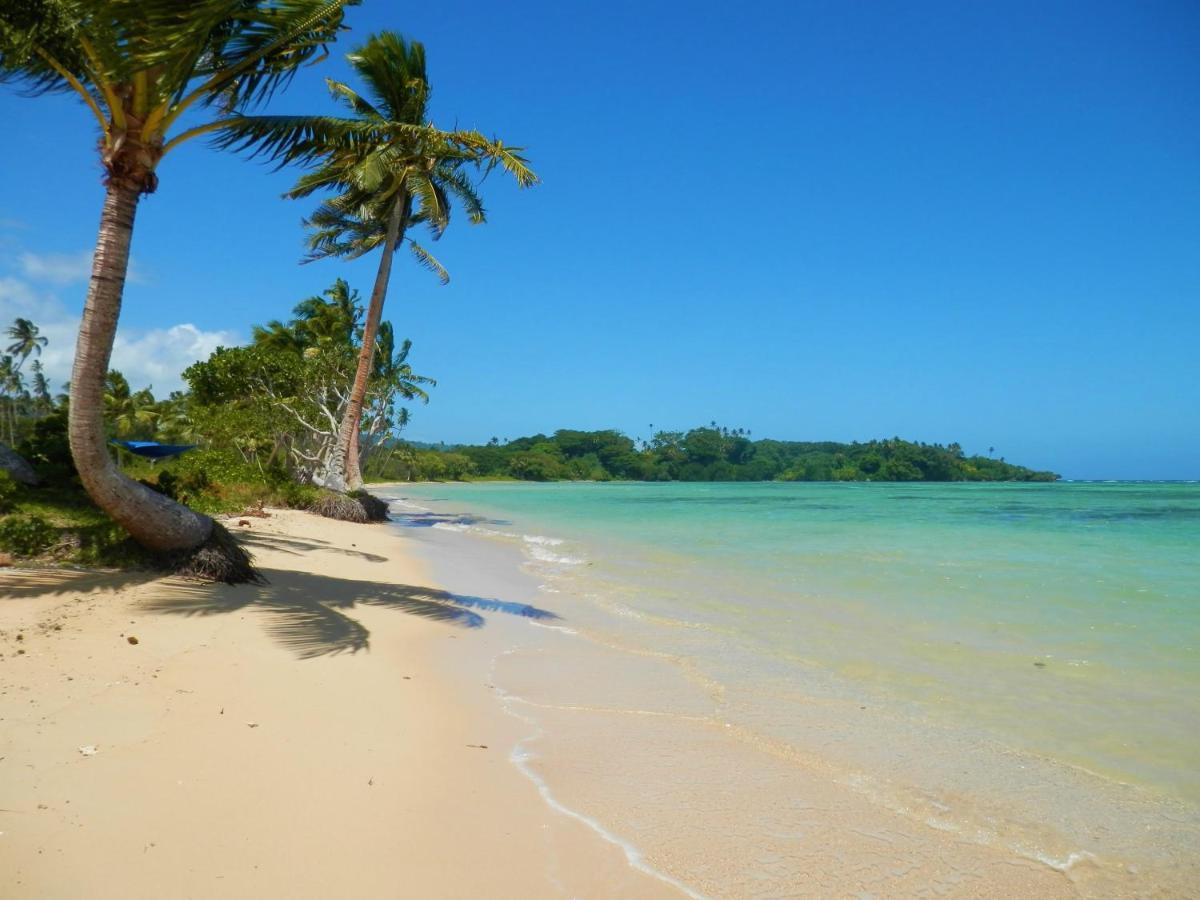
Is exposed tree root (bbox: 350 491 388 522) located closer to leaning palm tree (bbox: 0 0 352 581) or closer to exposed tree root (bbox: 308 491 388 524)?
exposed tree root (bbox: 308 491 388 524)

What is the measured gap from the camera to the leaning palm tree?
518 centimetres

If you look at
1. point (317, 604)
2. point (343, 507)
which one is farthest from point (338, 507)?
point (317, 604)

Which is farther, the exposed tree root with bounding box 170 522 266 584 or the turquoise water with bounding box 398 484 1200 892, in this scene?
the exposed tree root with bounding box 170 522 266 584

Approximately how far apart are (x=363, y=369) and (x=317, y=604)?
44.2 feet

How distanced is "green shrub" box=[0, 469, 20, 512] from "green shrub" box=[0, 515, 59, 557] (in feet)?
1.26

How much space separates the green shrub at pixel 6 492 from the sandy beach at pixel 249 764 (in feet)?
4.70

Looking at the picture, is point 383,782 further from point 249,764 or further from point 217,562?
point 217,562

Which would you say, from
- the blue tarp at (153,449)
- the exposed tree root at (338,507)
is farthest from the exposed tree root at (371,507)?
the blue tarp at (153,449)

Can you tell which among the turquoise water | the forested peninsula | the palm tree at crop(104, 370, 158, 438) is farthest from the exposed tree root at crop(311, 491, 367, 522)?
the forested peninsula

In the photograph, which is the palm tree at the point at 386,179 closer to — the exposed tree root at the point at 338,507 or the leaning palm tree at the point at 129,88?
the exposed tree root at the point at 338,507

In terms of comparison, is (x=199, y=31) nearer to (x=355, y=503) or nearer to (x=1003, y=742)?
(x=1003, y=742)

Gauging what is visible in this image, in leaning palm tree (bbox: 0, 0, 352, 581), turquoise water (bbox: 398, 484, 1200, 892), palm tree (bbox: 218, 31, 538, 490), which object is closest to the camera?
turquoise water (bbox: 398, 484, 1200, 892)

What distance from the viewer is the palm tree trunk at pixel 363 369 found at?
19.0 m

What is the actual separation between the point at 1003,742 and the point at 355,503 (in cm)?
1685
